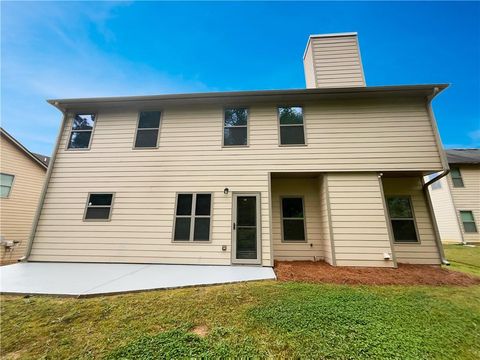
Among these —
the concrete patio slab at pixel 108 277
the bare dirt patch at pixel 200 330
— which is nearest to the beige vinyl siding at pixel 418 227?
the concrete patio slab at pixel 108 277

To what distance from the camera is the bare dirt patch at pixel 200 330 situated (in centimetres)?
231

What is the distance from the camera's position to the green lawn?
2.01 m

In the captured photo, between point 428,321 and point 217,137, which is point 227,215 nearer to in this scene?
point 217,137

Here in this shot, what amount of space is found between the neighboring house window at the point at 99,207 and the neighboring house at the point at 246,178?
3 centimetres

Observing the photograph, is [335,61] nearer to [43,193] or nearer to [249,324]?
[249,324]

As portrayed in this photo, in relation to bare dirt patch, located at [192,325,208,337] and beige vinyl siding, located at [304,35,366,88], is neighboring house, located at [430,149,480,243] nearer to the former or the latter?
beige vinyl siding, located at [304,35,366,88]

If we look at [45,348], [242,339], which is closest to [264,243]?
[242,339]

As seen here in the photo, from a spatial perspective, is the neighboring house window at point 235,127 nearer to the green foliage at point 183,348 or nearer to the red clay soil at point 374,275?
the red clay soil at point 374,275

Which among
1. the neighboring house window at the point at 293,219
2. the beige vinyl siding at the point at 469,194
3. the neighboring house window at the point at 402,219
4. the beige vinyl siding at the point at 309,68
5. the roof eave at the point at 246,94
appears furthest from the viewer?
the beige vinyl siding at the point at 469,194

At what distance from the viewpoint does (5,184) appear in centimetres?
1017

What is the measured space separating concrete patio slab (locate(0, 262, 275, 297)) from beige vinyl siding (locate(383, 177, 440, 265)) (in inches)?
177

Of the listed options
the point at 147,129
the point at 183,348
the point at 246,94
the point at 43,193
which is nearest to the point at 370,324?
the point at 183,348

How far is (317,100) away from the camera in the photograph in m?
6.47

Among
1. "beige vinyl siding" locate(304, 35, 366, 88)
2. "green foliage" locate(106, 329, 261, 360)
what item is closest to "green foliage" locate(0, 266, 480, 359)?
"green foliage" locate(106, 329, 261, 360)
